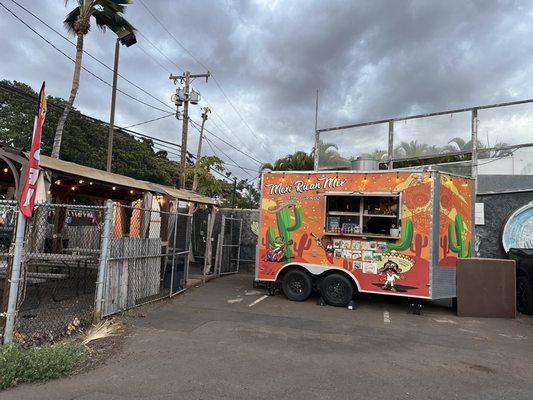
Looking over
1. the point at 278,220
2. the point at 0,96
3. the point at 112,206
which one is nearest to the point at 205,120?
the point at 0,96

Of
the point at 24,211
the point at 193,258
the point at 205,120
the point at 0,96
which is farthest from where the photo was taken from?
the point at 205,120

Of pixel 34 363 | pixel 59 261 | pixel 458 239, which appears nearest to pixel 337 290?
pixel 458 239

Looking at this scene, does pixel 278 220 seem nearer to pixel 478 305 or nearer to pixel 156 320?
pixel 156 320

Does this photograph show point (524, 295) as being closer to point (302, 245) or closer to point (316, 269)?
point (316, 269)

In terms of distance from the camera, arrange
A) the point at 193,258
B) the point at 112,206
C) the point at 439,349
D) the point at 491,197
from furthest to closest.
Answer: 1. the point at 193,258
2. the point at 491,197
3. the point at 112,206
4. the point at 439,349

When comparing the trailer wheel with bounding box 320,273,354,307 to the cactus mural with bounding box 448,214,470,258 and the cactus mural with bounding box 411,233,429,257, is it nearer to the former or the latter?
the cactus mural with bounding box 411,233,429,257

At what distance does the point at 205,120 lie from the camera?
3023 centimetres

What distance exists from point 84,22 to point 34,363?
13275mm

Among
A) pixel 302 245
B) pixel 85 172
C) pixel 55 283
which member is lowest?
pixel 55 283

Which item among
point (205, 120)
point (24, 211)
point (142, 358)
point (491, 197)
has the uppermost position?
point (205, 120)

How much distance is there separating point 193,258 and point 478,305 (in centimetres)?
1001

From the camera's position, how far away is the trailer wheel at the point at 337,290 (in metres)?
9.07

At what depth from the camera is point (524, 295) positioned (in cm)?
903

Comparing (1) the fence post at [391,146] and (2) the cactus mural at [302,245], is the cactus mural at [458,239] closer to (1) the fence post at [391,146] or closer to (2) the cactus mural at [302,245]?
(2) the cactus mural at [302,245]
